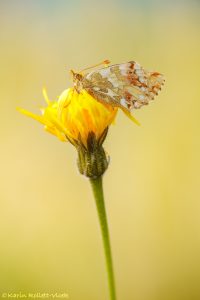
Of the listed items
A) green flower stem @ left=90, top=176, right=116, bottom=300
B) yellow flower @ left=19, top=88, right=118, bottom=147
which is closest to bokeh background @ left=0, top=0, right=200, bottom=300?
green flower stem @ left=90, top=176, right=116, bottom=300

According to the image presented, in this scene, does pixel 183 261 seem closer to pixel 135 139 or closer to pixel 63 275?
pixel 63 275

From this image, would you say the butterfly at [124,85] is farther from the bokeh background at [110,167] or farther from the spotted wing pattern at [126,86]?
the bokeh background at [110,167]

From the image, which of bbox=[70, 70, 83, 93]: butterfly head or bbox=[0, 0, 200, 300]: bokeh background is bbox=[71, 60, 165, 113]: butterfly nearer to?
bbox=[70, 70, 83, 93]: butterfly head

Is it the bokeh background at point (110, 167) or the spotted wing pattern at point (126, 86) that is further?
the bokeh background at point (110, 167)


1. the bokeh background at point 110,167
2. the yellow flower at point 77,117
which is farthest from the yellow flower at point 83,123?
the bokeh background at point 110,167

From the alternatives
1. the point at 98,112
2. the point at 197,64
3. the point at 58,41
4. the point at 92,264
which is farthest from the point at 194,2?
the point at 98,112
